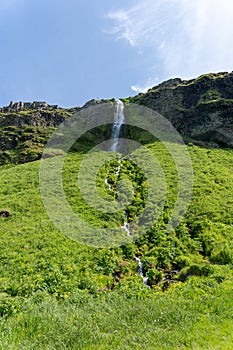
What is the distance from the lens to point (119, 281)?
16.2m

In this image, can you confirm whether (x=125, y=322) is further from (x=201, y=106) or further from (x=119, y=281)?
(x=201, y=106)

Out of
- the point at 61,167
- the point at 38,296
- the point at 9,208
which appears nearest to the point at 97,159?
the point at 61,167

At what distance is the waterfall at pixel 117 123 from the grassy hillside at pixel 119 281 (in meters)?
23.1

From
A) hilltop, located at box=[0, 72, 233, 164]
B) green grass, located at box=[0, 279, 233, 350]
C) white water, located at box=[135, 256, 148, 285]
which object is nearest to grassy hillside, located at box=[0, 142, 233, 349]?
green grass, located at box=[0, 279, 233, 350]

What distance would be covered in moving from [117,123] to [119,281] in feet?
156

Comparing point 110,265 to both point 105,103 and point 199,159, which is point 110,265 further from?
point 105,103

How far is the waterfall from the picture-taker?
52.3 m

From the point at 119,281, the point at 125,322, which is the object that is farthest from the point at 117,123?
the point at 125,322

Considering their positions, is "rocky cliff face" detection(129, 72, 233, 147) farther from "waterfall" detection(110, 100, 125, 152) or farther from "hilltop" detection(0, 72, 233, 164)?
"waterfall" detection(110, 100, 125, 152)

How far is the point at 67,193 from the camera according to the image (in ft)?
97.3

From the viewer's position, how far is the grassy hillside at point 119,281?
381 inches

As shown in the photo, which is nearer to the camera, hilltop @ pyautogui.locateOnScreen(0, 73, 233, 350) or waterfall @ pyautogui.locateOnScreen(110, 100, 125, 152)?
hilltop @ pyautogui.locateOnScreen(0, 73, 233, 350)

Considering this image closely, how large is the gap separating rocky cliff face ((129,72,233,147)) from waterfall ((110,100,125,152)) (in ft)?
17.0

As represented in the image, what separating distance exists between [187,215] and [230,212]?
3.53 m
